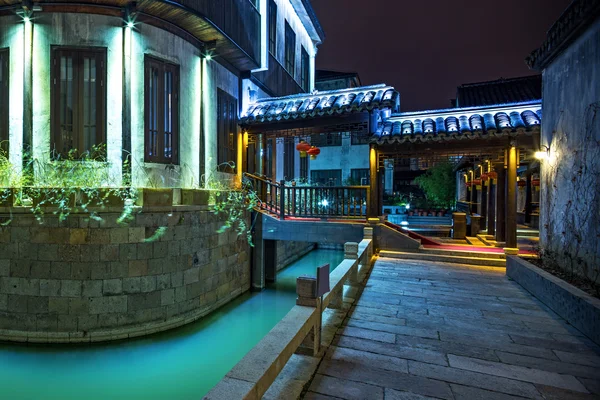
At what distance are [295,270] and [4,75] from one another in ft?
39.8

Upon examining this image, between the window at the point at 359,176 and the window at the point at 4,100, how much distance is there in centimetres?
2133

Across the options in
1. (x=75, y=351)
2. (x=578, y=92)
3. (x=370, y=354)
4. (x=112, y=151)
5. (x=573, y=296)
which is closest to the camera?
(x=370, y=354)

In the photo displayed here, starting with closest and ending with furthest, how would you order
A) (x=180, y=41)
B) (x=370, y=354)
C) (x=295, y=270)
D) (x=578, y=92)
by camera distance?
(x=370, y=354), (x=578, y=92), (x=180, y=41), (x=295, y=270)

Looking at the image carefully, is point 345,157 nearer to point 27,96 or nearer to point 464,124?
point 464,124

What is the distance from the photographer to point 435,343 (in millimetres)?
4578

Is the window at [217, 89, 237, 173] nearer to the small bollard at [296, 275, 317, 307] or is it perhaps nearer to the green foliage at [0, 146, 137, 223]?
the green foliage at [0, 146, 137, 223]

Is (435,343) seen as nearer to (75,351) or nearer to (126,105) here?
(75,351)

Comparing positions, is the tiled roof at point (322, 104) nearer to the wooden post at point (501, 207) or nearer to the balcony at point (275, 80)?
the balcony at point (275, 80)

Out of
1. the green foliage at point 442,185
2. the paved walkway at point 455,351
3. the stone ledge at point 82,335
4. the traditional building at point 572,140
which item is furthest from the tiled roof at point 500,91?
the stone ledge at point 82,335

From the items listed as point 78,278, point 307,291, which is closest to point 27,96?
point 78,278

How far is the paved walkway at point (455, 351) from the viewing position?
354cm

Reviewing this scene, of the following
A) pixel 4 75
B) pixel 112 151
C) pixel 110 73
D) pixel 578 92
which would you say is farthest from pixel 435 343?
pixel 4 75

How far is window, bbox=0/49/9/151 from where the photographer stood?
873 cm

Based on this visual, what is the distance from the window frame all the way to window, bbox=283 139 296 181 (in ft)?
35.0
